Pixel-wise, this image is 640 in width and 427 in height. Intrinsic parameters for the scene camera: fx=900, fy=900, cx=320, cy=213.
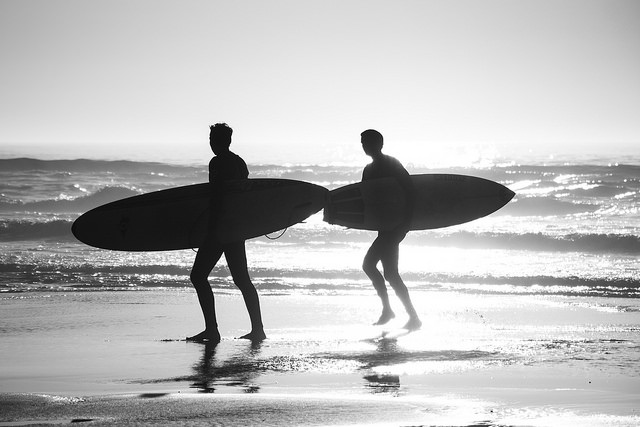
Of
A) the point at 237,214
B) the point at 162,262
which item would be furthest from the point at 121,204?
the point at 162,262

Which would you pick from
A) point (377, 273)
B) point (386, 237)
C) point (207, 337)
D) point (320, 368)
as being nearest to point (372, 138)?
point (386, 237)

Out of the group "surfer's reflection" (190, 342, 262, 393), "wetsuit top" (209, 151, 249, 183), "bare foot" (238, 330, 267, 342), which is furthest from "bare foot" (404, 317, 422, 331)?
"wetsuit top" (209, 151, 249, 183)

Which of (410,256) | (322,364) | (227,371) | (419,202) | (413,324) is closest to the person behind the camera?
(227,371)

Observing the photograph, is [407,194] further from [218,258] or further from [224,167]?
[218,258]

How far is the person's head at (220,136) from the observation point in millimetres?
7184

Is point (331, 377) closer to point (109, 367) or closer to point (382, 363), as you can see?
point (382, 363)

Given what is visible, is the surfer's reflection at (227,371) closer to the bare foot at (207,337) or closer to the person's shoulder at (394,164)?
the bare foot at (207,337)

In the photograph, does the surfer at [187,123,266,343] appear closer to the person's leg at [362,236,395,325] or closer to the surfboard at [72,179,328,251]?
the surfboard at [72,179,328,251]

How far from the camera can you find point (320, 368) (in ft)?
19.3

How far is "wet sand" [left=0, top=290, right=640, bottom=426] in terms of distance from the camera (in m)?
4.55

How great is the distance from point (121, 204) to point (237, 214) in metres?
1.37

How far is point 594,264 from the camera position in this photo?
15.2m

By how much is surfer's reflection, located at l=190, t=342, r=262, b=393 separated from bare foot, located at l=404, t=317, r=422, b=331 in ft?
4.91

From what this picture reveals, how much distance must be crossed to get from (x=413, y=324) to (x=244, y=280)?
61.0 inches
